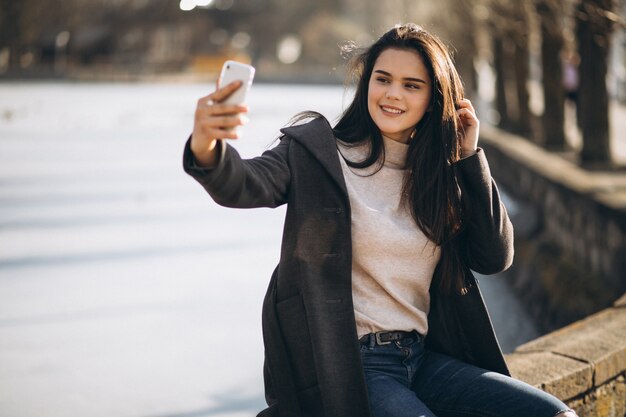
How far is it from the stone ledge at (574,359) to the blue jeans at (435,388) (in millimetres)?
655

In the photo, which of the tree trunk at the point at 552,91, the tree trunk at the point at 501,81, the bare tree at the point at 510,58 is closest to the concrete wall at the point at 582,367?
the tree trunk at the point at 552,91

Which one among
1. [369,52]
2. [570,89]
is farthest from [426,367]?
[570,89]

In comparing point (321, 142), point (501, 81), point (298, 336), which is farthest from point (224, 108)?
point (501, 81)

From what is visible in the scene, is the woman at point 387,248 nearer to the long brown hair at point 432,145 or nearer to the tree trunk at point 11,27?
the long brown hair at point 432,145

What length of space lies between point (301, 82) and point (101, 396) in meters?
38.8

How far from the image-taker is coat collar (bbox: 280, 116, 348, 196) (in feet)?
7.16

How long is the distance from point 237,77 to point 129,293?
430 cm

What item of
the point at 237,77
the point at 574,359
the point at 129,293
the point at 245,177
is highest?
the point at 237,77

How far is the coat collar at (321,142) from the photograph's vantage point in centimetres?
218

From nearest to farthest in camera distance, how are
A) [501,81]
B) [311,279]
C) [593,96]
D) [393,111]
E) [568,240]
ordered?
[311,279] → [393,111] → [568,240] → [593,96] → [501,81]

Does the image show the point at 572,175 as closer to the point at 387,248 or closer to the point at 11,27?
the point at 387,248

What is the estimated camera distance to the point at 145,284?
612 centimetres

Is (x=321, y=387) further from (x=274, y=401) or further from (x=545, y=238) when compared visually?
(x=545, y=238)

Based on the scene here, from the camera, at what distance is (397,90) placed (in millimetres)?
2350
